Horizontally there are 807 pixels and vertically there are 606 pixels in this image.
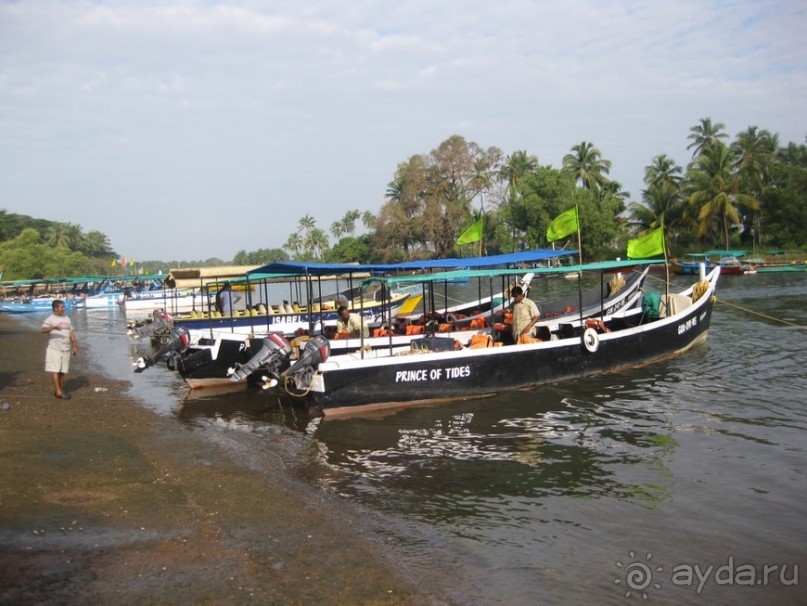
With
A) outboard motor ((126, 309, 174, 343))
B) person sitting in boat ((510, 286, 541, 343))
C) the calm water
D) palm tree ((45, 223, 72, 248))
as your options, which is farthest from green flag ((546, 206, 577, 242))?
palm tree ((45, 223, 72, 248))

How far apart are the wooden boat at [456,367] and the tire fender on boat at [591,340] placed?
2cm

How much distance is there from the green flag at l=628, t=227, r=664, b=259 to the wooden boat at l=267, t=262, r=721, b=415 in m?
1.61

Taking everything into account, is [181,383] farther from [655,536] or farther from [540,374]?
[655,536]

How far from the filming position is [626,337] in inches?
592

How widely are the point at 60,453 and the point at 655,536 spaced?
7.07 m

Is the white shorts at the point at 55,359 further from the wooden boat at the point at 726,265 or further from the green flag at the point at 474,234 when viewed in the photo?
the wooden boat at the point at 726,265

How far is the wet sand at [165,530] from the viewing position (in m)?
5.19

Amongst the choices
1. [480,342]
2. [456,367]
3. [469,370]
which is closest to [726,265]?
[480,342]

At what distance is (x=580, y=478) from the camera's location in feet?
28.3

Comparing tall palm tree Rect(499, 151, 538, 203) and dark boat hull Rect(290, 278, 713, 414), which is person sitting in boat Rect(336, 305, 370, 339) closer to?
dark boat hull Rect(290, 278, 713, 414)

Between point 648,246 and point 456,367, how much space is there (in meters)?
7.18

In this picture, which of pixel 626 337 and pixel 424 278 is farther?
pixel 626 337

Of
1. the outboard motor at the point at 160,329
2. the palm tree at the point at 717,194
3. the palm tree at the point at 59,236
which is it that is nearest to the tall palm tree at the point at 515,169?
the palm tree at the point at 717,194

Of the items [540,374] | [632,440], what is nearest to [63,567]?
[632,440]
